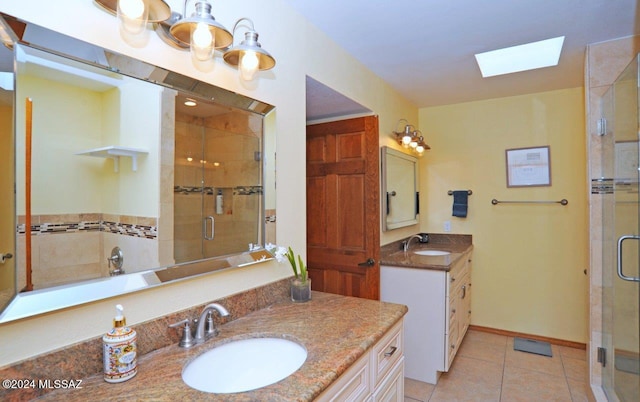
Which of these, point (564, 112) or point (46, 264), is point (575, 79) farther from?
point (46, 264)

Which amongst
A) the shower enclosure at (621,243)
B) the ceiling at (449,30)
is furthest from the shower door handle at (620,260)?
the ceiling at (449,30)

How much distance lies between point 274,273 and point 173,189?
0.67 m

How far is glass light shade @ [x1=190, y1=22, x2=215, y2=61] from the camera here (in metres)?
1.14

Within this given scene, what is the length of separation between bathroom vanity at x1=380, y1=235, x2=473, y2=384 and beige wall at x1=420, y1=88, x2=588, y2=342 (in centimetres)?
89

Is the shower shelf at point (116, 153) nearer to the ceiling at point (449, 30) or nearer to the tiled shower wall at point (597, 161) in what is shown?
the ceiling at point (449, 30)

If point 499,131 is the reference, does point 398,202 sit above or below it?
below

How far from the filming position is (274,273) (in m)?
1.67

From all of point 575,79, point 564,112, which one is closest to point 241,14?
point 575,79

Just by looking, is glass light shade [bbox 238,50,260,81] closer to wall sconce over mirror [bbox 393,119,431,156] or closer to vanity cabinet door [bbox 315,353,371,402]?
vanity cabinet door [bbox 315,353,371,402]

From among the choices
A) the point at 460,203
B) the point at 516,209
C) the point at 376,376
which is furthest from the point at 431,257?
the point at 376,376

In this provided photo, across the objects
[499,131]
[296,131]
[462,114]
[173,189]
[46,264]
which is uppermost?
[462,114]

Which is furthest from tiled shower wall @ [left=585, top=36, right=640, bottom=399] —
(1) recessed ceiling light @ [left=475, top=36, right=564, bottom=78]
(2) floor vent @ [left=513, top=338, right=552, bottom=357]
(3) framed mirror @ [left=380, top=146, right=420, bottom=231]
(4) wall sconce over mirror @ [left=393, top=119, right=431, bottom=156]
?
(3) framed mirror @ [left=380, top=146, right=420, bottom=231]

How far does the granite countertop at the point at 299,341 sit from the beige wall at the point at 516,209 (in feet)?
7.76

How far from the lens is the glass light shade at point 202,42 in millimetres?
1145
